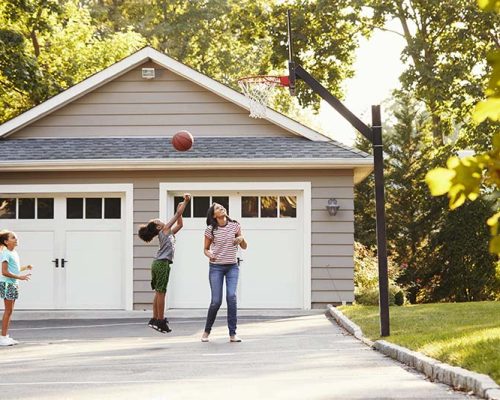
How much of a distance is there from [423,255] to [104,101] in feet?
35.9

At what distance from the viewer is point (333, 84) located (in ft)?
106

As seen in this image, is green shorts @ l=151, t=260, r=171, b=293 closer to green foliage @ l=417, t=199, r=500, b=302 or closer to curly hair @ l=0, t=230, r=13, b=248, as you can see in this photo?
curly hair @ l=0, t=230, r=13, b=248

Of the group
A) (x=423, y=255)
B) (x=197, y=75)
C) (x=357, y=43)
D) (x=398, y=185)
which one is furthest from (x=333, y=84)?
(x=197, y=75)

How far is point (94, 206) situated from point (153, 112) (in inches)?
92.1

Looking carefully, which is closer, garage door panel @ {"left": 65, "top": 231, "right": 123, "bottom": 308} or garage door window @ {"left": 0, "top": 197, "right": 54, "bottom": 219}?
garage door panel @ {"left": 65, "top": 231, "right": 123, "bottom": 308}


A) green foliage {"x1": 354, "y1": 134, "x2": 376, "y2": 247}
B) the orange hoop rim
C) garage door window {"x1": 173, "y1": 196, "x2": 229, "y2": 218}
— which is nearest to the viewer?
the orange hoop rim

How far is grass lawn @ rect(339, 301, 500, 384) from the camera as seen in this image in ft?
28.2

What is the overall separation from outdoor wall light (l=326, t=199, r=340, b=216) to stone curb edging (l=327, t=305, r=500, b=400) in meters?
7.00

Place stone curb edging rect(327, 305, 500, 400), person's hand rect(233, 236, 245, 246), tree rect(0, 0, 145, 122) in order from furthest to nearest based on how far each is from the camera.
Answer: tree rect(0, 0, 145, 122), person's hand rect(233, 236, 245, 246), stone curb edging rect(327, 305, 500, 400)

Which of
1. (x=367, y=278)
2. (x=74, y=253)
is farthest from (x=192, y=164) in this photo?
(x=367, y=278)

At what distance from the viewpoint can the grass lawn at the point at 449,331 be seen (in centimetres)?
860

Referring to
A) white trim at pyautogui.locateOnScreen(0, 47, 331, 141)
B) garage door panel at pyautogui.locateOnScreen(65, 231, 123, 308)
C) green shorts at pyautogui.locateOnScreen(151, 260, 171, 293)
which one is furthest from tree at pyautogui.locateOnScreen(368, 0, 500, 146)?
green shorts at pyautogui.locateOnScreen(151, 260, 171, 293)

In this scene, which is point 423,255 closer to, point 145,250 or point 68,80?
point 145,250

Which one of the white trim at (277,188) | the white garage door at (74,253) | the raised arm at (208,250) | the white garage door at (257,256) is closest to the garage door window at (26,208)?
the white garage door at (74,253)
